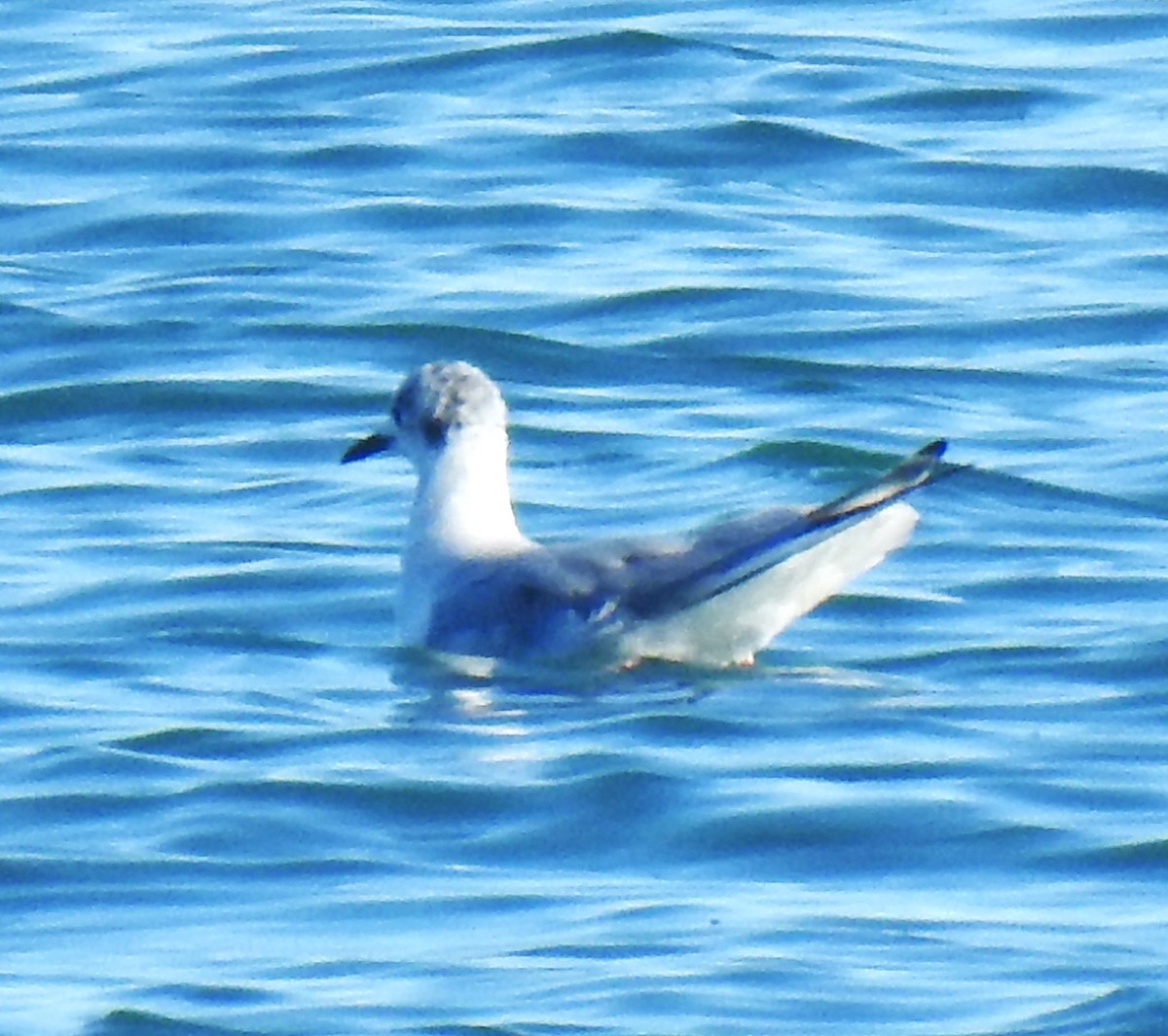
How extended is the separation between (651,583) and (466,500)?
1216 millimetres

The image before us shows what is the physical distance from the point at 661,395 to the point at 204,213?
3.48 m

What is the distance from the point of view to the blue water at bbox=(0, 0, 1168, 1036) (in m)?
8.59

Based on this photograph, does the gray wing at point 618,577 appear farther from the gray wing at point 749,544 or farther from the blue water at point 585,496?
the blue water at point 585,496

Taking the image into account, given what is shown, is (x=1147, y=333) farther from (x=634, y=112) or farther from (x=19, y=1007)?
(x=19, y=1007)

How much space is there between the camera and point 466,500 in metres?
12.1

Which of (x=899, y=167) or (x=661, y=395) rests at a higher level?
(x=899, y=167)

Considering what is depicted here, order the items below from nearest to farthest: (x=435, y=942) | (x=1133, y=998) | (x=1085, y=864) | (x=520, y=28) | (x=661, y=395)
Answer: (x=1133, y=998)
(x=435, y=942)
(x=1085, y=864)
(x=661, y=395)
(x=520, y=28)

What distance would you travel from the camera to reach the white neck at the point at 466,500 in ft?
39.3

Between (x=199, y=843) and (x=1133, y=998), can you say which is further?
(x=199, y=843)

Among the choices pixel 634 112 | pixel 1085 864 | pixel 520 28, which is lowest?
pixel 1085 864

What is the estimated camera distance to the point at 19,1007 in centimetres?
815

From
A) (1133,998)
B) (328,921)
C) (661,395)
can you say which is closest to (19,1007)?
(328,921)

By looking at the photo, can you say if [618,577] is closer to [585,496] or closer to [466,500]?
[466,500]

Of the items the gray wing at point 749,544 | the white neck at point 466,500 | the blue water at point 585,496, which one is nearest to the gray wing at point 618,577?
the gray wing at point 749,544
